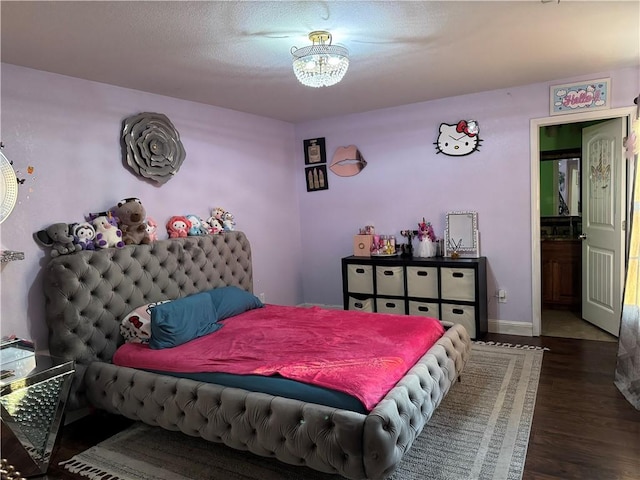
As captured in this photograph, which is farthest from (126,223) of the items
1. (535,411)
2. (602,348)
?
(602,348)

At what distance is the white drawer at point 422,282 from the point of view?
4.36 metres

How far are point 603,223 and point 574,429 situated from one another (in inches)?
90.8

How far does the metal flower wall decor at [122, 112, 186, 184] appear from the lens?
3457mm

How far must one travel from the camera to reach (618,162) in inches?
155

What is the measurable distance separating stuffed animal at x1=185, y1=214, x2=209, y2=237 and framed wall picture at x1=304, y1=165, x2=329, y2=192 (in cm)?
169

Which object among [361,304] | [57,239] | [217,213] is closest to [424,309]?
[361,304]

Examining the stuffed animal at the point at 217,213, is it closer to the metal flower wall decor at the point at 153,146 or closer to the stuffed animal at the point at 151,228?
the metal flower wall decor at the point at 153,146

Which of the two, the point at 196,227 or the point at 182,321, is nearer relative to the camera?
the point at 182,321

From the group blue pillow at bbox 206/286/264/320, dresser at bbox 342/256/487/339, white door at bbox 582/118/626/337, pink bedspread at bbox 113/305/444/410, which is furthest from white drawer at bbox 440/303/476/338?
blue pillow at bbox 206/286/264/320

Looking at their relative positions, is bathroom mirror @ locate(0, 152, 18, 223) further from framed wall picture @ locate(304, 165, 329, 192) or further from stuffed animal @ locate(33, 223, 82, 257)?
framed wall picture @ locate(304, 165, 329, 192)

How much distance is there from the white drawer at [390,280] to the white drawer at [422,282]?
8 centimetres

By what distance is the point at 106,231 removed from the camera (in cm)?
318

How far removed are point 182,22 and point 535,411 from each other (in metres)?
3.05

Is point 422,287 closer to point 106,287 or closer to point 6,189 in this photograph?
point 106,287
